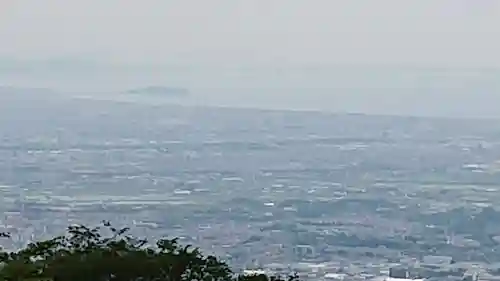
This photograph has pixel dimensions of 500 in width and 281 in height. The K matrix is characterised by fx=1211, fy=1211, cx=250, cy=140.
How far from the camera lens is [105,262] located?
5.95 metres

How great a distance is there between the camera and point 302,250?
19031 mm

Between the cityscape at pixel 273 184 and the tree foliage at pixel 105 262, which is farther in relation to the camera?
the cityscape at pixel 273 184

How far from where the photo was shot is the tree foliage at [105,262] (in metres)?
5.88

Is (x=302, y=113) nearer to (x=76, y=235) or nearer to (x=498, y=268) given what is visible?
(x=498, y=268)

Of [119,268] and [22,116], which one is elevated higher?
[22,116]

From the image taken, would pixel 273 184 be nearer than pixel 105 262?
No

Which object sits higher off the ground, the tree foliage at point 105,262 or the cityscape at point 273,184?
the cityscape at point 273,184

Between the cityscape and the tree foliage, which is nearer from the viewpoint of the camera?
the tree foliage

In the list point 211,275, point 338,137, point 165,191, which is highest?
point 338,137

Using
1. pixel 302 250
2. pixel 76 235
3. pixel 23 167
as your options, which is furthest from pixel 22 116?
pixel 76 235

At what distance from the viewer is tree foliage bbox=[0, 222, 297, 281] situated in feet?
19.3

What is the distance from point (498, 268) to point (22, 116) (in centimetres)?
1985

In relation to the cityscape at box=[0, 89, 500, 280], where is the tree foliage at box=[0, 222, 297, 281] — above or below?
below

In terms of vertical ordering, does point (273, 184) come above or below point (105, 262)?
above
